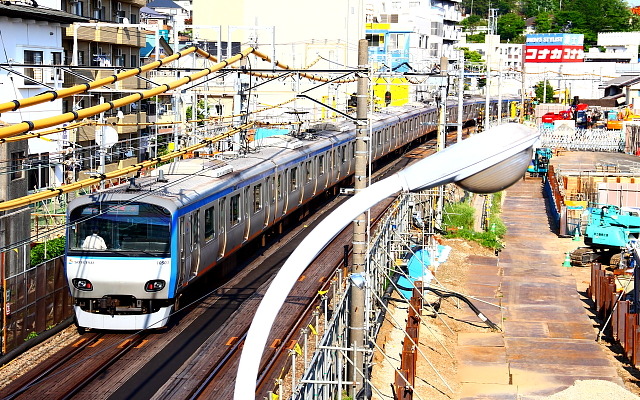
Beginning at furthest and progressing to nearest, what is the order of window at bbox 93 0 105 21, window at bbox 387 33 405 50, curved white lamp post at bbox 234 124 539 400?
window at bbox 387 33 405 50
window at bbox 93 0 105 21
curved white lamp post at bbox 234 124 539 400

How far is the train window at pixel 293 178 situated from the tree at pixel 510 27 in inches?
4459

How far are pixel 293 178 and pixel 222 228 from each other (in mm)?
6218

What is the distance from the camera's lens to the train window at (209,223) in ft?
56.4

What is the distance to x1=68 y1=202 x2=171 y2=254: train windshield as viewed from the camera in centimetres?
1522

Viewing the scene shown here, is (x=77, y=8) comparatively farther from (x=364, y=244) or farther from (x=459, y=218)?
(x=364, y=244)

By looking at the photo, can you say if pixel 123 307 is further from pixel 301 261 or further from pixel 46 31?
pixel 46 31

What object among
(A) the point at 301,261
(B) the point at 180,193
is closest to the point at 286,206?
(B) the point at 180,193

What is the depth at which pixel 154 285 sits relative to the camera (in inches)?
600

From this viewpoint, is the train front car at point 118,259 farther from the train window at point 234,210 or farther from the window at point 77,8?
the window at point 77,8

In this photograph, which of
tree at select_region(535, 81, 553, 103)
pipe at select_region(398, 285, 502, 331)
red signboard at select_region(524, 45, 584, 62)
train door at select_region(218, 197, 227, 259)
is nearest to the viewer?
train door at select_region(218, 197, 227, 259)

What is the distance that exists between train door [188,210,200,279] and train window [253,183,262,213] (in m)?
3.97

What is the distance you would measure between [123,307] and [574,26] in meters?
123

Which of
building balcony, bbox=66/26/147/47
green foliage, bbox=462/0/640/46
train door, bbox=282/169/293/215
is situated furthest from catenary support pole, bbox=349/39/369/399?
green foliage, bbox=462/0/640/46

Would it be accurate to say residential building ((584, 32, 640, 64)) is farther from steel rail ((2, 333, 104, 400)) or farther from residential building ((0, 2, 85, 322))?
steel rail ((2, 333, 104, 400))
